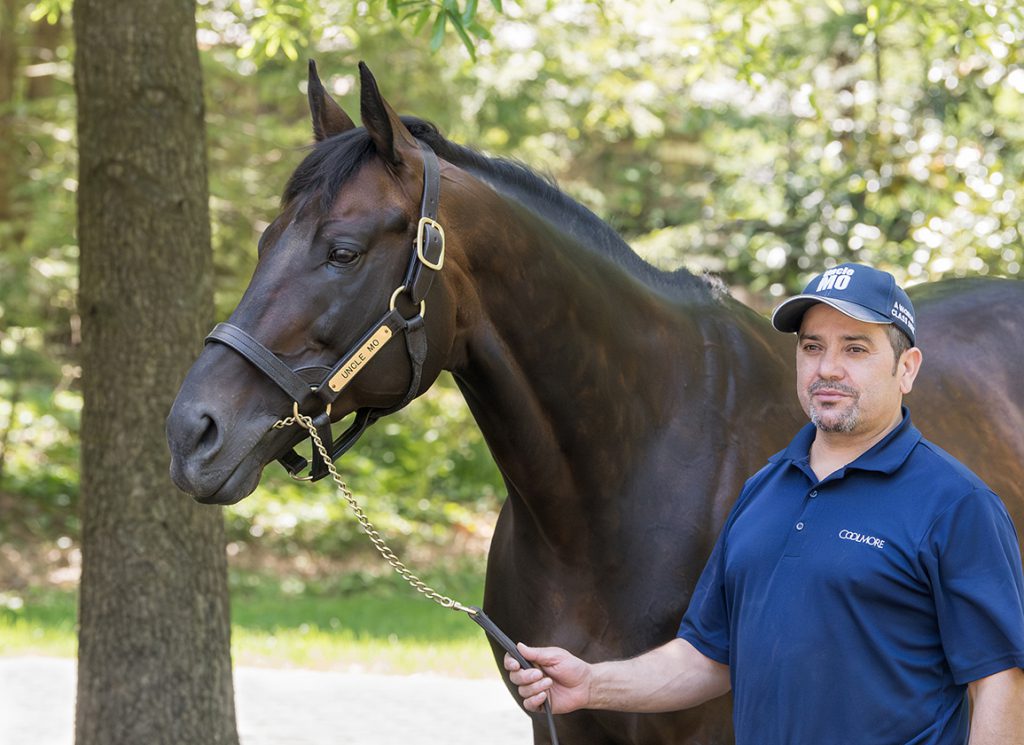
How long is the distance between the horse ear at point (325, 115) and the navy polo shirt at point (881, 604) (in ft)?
4.81

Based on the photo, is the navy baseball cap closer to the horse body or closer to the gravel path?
the horse body

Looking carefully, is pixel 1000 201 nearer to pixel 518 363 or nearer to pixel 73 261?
pixel 518 363

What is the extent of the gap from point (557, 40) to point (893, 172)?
464cm

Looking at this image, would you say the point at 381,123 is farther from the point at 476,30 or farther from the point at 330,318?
the point at 476,30

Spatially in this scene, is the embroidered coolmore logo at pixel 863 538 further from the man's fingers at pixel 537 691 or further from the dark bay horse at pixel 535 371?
the dark bay horse at pixel 535 371

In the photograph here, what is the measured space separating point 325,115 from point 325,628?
6.83 meters

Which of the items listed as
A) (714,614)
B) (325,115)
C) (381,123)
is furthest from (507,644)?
(325,115)

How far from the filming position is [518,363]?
301cm

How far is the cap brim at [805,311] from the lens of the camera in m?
2.23

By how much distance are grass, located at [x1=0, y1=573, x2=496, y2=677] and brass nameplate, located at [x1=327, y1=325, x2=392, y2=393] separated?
5584 mm

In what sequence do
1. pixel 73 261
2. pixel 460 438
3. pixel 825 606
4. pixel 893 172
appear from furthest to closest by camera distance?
pixel 460 438
pixel 73 261
pixel 893 172
pixel 825 606

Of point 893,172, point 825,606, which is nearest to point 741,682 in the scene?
point 825,606

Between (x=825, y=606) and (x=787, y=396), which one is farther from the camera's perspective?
(x=787, y=396)

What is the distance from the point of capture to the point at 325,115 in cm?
304
